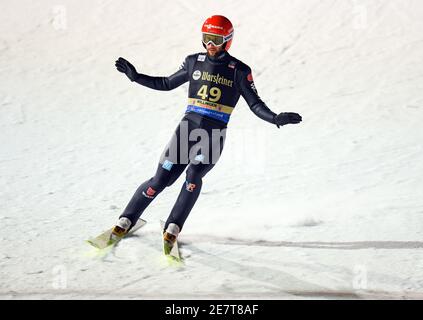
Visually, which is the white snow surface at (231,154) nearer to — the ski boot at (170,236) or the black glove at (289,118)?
the ski boot at (170,236)

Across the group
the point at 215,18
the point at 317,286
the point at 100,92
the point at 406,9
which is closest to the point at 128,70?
the point at 215,18

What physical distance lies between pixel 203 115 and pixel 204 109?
6cm

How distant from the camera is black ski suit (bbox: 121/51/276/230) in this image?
21.4 feet

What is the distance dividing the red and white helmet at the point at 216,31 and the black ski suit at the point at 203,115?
0.16m

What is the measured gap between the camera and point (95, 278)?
616 centimetres

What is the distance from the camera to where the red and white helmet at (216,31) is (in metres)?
6.38

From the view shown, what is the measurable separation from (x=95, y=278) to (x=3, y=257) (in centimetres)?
111

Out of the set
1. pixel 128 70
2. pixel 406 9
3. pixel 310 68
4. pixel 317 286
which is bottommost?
pixel 317 286

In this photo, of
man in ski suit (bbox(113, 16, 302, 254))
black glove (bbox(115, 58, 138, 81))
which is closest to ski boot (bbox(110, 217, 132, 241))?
man in ski suit (bbox(113, 16, 302, 254))

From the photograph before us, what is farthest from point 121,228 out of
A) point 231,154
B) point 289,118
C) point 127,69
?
point 231,154

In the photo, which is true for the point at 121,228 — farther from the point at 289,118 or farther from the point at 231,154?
the point at 231,154

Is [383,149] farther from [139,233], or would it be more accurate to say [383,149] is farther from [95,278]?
[95,278]

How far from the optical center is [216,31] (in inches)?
251

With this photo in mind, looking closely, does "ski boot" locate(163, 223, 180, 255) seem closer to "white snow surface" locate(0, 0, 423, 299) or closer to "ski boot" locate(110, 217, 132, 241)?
"white snow surface" locate(0, 0, 423, 299)
